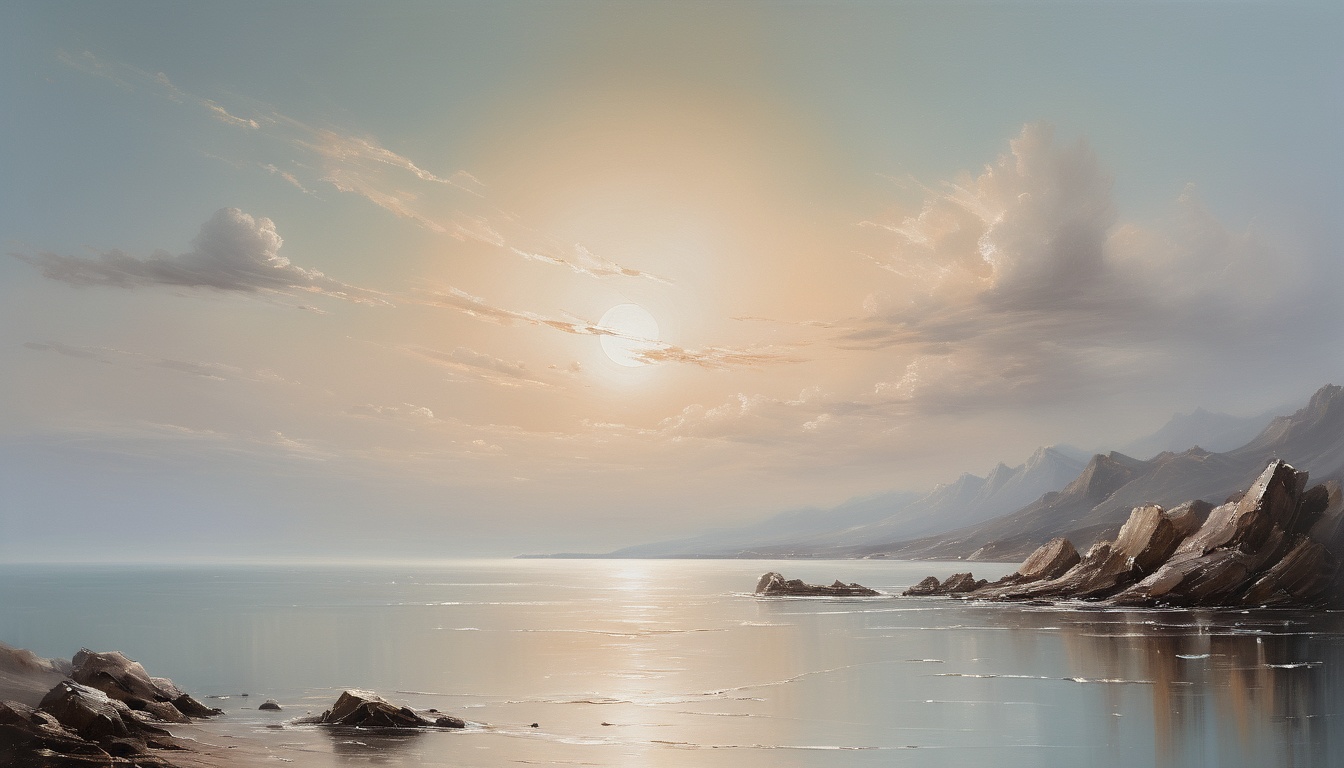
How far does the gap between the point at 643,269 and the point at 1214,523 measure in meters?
36.4

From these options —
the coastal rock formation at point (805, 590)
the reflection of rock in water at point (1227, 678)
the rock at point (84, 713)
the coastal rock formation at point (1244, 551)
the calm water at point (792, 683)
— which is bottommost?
the coastal rock formation at point (805, 590)

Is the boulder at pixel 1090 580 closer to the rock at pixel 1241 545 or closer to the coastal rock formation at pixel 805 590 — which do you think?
the rock at pixel 1241 545

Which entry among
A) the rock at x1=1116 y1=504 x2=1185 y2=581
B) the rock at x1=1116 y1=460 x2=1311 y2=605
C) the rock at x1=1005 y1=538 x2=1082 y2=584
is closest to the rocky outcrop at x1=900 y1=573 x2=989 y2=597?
the rock at x1=1005 y1=538 x2=1082 y2=584

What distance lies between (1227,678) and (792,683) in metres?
10.1

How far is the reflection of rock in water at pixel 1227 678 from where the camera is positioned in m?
→ 15.5

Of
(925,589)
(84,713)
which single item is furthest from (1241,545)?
(84,713)

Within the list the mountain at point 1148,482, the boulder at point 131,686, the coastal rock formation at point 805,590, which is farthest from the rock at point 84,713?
the coastal rock formation at point 805,590

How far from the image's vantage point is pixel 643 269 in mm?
31406

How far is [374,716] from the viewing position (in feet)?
57.7

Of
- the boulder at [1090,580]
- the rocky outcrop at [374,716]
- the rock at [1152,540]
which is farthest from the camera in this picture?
the boulder at [1090,580]

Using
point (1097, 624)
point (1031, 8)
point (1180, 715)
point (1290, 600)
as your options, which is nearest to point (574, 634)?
point (1097, 624)

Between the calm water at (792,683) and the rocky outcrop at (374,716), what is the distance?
65cm

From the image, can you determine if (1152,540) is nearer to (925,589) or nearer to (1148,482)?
(925,589)

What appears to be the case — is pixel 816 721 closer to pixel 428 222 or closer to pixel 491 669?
pixel 491 669
